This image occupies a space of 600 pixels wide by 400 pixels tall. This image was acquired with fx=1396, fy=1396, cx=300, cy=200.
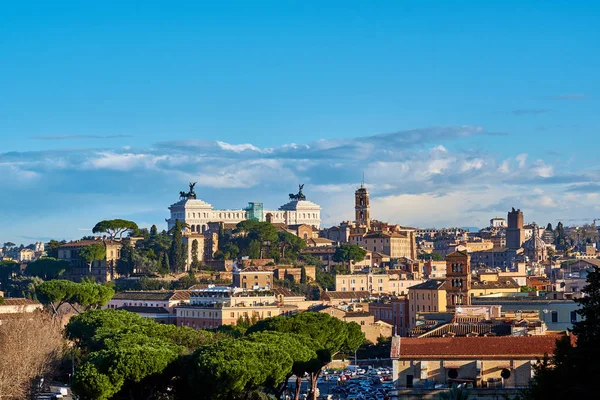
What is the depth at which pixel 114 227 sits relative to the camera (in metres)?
150

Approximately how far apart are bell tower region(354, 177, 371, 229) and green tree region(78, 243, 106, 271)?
42594 mm

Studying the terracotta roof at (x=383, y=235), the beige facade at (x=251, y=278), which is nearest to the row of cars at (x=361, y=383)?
the beige facade at (x=251, y=278)

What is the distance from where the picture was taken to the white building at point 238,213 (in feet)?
592

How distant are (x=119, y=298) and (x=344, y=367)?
39439 mm

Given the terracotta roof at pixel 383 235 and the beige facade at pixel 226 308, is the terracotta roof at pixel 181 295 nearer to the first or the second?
the beige facade at pixel 226 308

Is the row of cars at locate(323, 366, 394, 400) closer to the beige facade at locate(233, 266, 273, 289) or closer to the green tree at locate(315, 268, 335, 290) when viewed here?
the beige facade at locate(233, 266, 273, 289)

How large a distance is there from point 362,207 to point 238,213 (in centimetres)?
2235

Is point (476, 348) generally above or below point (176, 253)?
below

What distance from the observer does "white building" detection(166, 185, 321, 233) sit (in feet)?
592

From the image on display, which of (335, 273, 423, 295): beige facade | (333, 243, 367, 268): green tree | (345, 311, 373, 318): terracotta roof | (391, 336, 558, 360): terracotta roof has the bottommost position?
(391, 336, 558, 360): terracotta roof

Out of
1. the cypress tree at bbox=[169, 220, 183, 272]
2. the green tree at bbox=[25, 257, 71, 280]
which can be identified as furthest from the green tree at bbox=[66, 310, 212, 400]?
the green tree at bbox=[25, 257, 71, 280]

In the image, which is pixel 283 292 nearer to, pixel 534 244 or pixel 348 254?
pixel 348 254

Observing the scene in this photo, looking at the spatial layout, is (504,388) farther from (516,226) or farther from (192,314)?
(516,226)

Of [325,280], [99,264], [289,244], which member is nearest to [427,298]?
[325,280]
